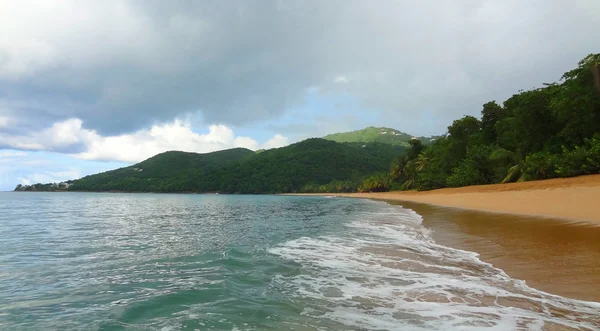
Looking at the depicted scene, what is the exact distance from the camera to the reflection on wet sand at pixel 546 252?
5480 millimetres

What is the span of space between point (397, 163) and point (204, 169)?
12961 centimetres

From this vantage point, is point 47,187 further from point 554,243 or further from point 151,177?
point 554,243

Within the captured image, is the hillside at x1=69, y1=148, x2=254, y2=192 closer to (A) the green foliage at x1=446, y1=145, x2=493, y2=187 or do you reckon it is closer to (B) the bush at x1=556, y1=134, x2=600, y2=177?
(A) the green foliage at x1=446, y1=145, x2=493, y2=187

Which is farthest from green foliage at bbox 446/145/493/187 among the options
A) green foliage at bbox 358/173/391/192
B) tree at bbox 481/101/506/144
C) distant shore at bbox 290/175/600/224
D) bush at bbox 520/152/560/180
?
green foliage at bbox 358/173/391/192

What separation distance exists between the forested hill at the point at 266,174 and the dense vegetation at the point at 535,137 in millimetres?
86853

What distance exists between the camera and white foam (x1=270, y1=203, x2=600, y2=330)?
167 inches

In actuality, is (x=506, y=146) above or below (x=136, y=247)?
above

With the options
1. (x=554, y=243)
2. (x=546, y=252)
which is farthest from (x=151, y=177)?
(x=546, y=252)

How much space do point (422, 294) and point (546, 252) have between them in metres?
4.30

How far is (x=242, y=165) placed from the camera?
564 ft

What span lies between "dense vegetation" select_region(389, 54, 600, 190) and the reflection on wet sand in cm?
1526

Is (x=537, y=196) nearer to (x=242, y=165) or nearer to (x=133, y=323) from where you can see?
(x=133, y=323)

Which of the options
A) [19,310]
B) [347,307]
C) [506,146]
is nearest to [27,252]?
[19,310]

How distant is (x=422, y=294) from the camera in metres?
5.46
